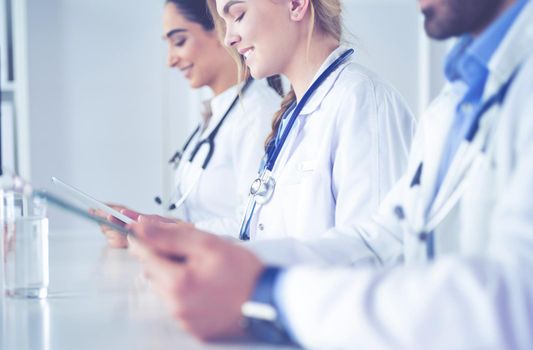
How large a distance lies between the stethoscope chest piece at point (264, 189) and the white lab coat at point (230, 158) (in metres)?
0.58

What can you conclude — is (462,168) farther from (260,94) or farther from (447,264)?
(260,94)

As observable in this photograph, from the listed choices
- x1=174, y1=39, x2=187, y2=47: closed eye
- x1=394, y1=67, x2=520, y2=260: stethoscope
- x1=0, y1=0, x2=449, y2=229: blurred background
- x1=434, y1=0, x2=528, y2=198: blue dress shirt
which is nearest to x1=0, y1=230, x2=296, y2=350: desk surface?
x1=394, y1=67, x2=520, y2=260: stethoscope

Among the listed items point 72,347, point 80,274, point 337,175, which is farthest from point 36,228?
point 337,175

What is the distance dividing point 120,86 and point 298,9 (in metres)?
2.47

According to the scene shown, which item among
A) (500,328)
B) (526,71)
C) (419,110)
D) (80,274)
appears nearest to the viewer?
(500,328)

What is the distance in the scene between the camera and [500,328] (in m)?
0.72

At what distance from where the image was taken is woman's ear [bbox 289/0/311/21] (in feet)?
5.30

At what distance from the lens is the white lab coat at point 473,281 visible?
0.72 meters

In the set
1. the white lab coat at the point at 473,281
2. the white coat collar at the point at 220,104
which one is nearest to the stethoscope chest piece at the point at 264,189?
the white lab coat at the point at 473,281

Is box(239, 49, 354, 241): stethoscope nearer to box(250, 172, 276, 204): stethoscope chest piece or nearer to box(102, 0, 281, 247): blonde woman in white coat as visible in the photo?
box(250, 172, 276, 204): stethoscope chest piece

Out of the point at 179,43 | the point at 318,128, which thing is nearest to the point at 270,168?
the point at 318,128

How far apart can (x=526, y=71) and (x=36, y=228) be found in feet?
3.08

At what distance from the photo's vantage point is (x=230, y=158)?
2.37 metres

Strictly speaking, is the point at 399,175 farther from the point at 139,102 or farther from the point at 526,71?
the point at 139,102
